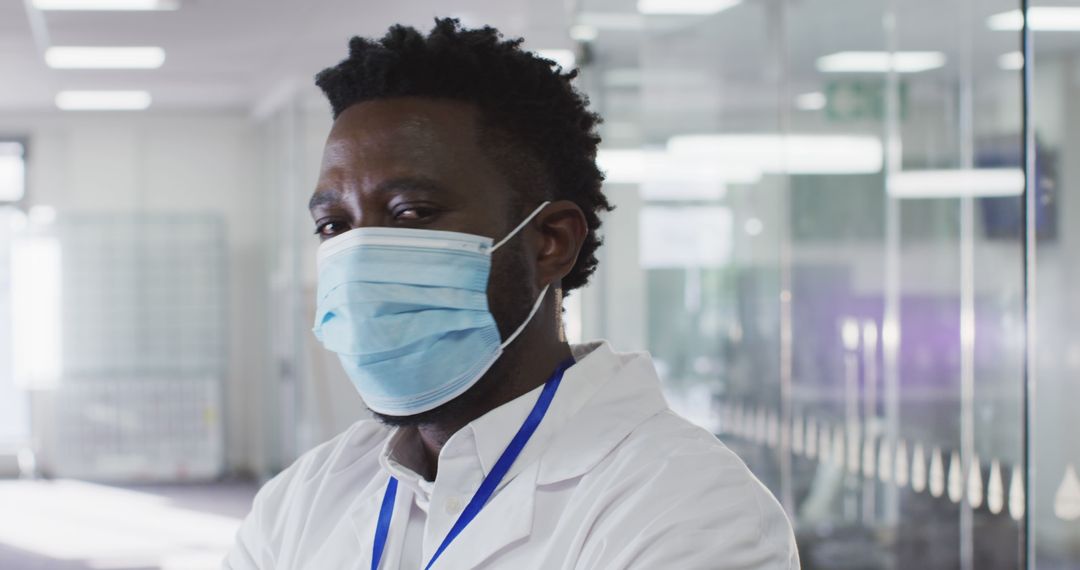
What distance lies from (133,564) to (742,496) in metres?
5.15

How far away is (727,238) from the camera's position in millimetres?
3885

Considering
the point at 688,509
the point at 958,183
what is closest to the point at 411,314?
the point at 688,509

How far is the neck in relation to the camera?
117 cm

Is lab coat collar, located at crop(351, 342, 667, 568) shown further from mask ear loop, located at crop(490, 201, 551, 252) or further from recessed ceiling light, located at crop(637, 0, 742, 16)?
recessed ceiling light, located at crop(637, 0, 742, 16)

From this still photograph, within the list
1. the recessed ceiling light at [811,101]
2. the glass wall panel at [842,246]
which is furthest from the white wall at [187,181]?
the recessed ceiling light at [811,101]

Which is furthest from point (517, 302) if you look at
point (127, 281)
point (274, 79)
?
→ point (127, 281)

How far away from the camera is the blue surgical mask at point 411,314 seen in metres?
1.15

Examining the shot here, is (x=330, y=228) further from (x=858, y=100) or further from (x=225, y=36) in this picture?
(x=225, y=36)

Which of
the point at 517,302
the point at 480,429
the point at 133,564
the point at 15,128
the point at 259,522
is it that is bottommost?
the point at 133,564

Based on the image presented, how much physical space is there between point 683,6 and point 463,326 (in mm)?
3095

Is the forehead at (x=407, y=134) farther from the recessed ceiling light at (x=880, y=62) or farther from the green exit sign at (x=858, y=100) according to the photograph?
the green exit sign at (x=858, y=100)

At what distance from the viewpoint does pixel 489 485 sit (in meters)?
1.10

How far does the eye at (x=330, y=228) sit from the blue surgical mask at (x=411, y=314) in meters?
0.01

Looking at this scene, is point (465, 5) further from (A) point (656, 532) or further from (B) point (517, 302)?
(A) point (656, 532)
